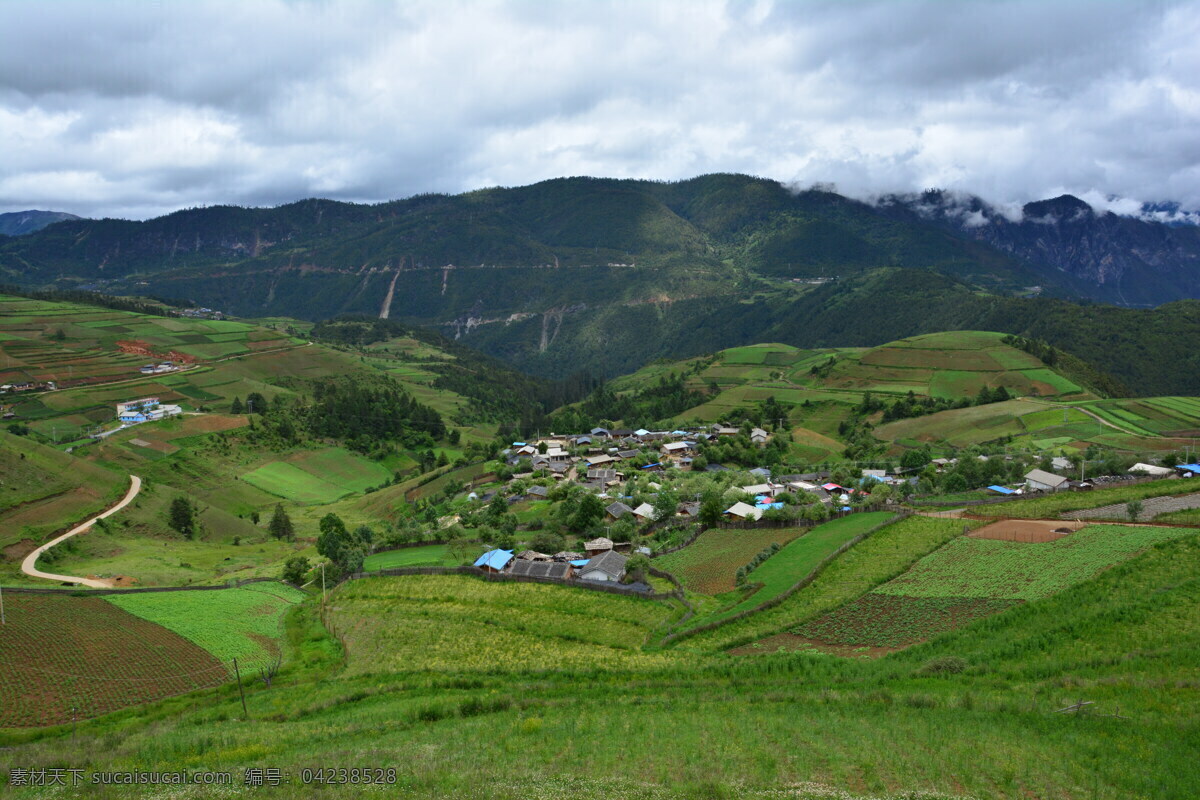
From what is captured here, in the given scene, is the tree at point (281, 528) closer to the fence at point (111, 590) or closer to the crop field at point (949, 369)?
the fence at point (111, 590)

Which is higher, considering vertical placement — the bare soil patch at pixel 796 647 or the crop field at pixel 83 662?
the bare soil patch at pixel 796 647

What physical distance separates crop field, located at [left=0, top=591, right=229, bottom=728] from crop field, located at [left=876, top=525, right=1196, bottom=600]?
1340 inches

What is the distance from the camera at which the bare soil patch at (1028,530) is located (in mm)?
40562

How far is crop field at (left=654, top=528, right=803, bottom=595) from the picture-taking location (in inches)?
1716

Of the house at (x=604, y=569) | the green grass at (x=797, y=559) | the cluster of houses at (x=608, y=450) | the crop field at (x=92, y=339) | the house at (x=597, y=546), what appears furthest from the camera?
the crop field at (x=92, y=339)

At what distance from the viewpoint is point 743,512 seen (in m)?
57.8

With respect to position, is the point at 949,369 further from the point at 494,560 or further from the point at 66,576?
the point at 66,576

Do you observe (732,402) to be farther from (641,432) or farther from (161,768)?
(161,768)

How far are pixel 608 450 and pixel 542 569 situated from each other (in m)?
55.2

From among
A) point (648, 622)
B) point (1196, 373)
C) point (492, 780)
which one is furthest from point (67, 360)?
point (1196, 373)

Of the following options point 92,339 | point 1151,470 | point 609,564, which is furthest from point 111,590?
point 92,339

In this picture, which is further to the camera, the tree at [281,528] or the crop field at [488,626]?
the tree at [281,528]

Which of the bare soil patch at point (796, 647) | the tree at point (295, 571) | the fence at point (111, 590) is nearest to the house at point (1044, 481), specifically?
the bare soil patch at point (796, 647)

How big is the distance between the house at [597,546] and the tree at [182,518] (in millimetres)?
40032
